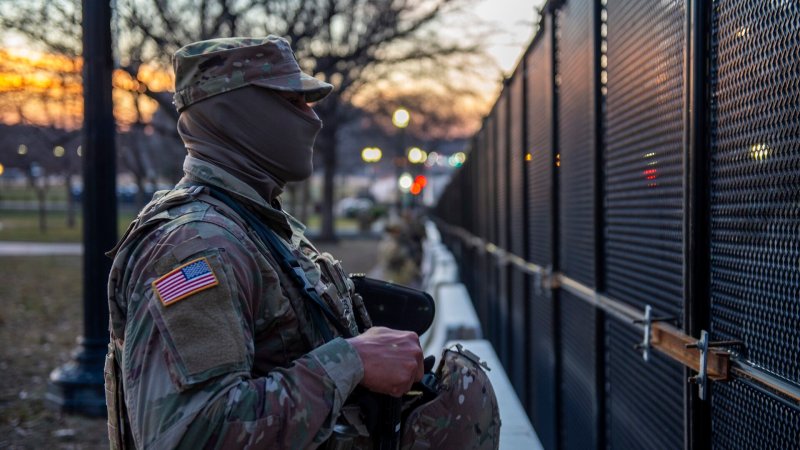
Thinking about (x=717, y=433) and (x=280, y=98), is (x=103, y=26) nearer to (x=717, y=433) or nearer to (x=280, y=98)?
(x=280, y=98)

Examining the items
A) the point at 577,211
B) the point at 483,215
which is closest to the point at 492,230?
the point at 483,215

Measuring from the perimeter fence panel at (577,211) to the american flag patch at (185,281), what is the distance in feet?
7.04

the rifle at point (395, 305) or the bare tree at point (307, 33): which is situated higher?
the bare tree at point (307, 33)

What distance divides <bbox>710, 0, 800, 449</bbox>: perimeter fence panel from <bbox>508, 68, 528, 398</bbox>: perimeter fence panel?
11.0 feet

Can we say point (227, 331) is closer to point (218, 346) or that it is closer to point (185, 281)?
→ point (218, 346)

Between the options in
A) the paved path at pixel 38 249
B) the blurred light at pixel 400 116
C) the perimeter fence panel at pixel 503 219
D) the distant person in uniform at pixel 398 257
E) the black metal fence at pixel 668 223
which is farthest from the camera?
the paved path at pixel 38 249

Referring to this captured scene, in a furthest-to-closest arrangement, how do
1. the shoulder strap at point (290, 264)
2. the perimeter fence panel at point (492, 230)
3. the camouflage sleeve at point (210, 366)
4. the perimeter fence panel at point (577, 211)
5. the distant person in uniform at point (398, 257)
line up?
the distant person in uniform at point (398, 257)
the perimeter fence panel at point (492, 230)
the perimeter fence panel at point (577, 211)
the shoulder strap at point (290, 264)
the camouflage sleeve at point (210, 366)

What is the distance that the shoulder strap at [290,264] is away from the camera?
1.94 metres

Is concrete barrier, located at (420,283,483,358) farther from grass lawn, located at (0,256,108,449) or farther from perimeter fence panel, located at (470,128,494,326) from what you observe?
grass lawn, located at (0,256,108,449)

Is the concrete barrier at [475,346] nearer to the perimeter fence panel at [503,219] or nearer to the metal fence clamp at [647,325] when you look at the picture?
the perimeter fence panel at [503,219]

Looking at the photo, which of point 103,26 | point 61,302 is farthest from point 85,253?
point 61,302

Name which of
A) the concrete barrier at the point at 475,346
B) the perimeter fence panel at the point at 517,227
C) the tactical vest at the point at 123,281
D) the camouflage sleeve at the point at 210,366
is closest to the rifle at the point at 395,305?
the concrete barrier at the point at 475,346

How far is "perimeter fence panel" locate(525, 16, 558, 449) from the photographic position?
449cm

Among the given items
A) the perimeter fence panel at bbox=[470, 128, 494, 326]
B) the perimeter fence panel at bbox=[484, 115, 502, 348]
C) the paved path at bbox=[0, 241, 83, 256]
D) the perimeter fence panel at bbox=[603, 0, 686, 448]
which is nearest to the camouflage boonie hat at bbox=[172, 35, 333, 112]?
the perimeter fence panel at bbox=[603, 0, 686, 448]
